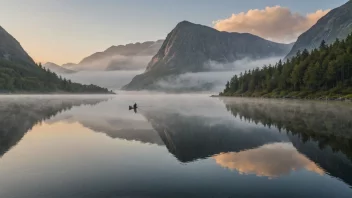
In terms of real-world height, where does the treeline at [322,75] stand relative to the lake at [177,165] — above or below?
above

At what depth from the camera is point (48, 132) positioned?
4069cm

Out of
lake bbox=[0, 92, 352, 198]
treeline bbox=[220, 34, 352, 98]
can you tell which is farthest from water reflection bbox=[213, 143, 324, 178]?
treeline bbox=[220, 34, 352, 98]

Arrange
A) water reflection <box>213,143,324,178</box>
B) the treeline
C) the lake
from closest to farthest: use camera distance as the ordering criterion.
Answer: the lake
water reflection <box>213,143,324,178</box>
the treeline

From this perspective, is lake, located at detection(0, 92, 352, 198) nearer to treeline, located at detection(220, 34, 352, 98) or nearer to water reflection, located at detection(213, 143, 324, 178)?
water reflection, located at detection(213, 143, 324, 178)

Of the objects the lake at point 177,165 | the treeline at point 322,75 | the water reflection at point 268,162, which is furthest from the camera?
the treeline at point 322,75

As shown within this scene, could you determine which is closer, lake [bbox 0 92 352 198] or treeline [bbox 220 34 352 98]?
lake [bbox 0 92 352 198]

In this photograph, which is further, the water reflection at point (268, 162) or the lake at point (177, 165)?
the water reflection at point (268, 162)

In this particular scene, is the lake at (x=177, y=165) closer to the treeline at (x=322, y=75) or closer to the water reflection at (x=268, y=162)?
the water reflection at (x=268, y=162)

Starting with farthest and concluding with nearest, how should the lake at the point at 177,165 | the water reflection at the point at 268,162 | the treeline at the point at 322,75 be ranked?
the treeline at the point at 322,75 → the water reflection at the point at 268,162 → the lake at the point at 177,165

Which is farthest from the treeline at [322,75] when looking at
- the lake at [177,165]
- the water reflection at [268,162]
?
the water reflection at [268,162]

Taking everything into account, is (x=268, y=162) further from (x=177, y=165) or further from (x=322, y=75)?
(x=322, y=75)

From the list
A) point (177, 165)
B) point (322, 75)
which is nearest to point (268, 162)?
point (177, 165)

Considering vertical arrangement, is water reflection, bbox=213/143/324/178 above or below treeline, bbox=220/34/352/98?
below

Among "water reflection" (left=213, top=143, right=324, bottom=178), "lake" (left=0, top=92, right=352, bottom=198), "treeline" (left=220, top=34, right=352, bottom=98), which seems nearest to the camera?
"lake" (left=0, top=92, right=352, bottom=198)
